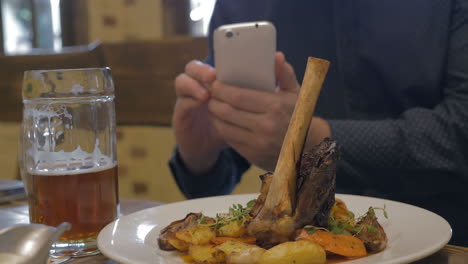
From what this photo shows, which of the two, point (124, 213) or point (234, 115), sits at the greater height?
point (234, 115)

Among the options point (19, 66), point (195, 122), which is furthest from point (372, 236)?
point (19, 66)

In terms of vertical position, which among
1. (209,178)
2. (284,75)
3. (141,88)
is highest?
(284,75)

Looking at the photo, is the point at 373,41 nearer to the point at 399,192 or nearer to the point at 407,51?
the point at 407,51

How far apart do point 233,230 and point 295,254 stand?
4.7 inches

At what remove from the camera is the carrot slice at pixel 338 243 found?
533mm

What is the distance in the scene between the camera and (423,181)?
1.23 meters

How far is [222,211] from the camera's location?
2.49ft

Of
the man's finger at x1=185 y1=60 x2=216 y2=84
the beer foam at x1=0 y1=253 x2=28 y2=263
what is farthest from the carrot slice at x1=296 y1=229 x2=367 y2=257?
the man's finger at x1=185 y1=60 x2=216 y2=84

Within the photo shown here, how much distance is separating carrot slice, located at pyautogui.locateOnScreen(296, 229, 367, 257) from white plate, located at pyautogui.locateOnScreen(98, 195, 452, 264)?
0.02 m

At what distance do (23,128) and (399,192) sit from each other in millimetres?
903

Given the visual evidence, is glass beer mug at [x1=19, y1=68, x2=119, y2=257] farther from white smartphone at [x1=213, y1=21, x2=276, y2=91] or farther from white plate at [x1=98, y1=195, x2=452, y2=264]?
white smartphone at [x1=213, y1=21, x2=276, y2=91]

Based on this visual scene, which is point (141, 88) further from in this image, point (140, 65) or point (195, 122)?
point (195, 122)

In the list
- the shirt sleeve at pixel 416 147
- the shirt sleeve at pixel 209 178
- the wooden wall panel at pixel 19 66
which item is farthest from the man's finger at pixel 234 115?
the wooden wall panel at pixel 19 66

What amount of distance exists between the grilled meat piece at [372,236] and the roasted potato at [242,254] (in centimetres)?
12
